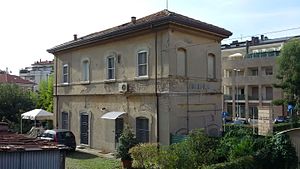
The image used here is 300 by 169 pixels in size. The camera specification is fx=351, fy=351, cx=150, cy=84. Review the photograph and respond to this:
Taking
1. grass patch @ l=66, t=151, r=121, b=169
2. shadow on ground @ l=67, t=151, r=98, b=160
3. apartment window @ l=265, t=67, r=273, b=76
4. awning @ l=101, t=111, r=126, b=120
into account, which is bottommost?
shadow on ground @ l=67, t=151, r=98, b=160

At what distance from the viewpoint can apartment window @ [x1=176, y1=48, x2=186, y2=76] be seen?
1930cm

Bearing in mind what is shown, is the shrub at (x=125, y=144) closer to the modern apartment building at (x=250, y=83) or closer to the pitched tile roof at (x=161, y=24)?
the pitched tile roof at (x=161, y=24)

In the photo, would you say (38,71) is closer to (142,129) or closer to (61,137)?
(61,137)

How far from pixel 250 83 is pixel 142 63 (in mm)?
38280

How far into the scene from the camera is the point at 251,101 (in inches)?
2215

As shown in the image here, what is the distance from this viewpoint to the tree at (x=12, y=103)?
35750 mm

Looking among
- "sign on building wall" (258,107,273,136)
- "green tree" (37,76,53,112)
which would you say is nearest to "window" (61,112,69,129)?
"green tree" (37,76,53,112)

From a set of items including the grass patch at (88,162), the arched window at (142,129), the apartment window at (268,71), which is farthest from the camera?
the apartment window at (268,71)

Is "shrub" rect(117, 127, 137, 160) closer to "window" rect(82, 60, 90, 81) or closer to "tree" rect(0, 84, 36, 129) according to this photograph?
"window" rect(82, 60, 90, 81)

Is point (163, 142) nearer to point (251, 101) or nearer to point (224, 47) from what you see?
point (251, 101)

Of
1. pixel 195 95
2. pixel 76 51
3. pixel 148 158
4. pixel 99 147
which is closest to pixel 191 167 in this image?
pixel 148 158

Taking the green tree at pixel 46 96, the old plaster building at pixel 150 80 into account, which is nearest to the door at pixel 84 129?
the old plaster building at pixel 150 80

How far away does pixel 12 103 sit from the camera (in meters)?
36.2

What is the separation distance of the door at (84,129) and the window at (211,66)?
30.9 feet
